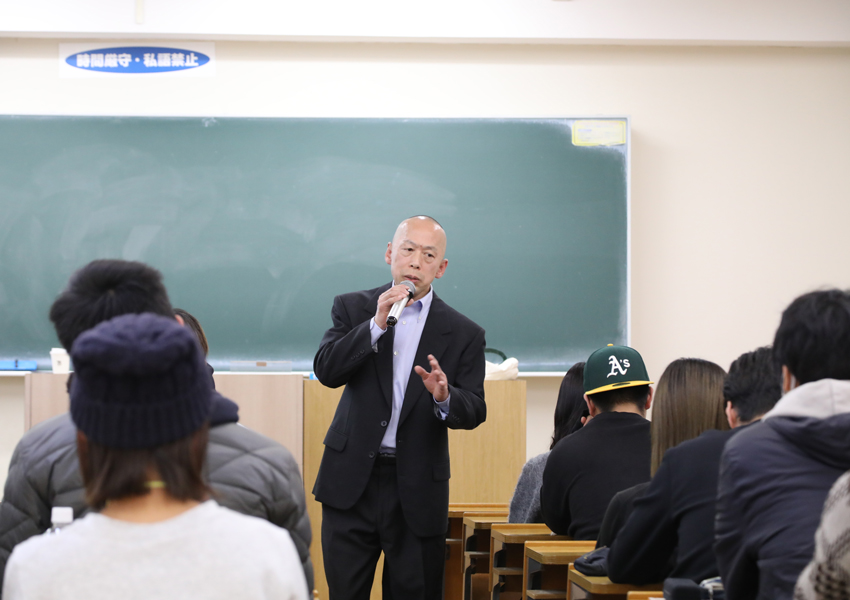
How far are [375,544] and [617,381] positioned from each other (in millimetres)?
940

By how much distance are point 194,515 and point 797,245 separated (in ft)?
15.6

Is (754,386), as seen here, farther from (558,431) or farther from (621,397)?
(558,431)

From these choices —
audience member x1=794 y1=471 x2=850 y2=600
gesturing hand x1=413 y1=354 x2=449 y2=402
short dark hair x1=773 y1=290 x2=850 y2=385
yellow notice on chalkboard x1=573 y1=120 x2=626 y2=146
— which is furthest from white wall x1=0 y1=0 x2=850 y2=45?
audience member x1=794 y1=471 x2=850 y2=600

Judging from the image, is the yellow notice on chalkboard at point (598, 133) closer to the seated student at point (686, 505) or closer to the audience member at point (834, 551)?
the seated student at point (686, 505)

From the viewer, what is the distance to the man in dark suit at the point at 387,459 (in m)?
2.45

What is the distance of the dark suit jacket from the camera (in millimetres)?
2455

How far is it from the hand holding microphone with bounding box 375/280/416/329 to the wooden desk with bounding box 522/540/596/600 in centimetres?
78

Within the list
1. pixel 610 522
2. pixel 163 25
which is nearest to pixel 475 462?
pixel 610 522

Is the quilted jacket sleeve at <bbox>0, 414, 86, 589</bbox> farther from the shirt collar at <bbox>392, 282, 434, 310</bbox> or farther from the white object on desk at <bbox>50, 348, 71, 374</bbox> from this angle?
the white object on desk at <bbox>50, 348, 71, 374</bbox>

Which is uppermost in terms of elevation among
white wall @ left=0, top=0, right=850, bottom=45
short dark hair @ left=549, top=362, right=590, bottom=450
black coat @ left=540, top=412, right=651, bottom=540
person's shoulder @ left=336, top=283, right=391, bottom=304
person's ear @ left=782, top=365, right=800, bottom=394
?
white wall @ left=0, top=0, right=850, bottom=45

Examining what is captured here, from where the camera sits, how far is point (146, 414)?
0.96 m

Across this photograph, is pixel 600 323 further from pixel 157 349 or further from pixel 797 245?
pixel 157 349

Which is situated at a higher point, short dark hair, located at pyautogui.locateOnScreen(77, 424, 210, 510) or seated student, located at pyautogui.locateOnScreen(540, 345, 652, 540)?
short dark hair, located at pyautogui.locateOnScreen(77, 424, 210, 510)

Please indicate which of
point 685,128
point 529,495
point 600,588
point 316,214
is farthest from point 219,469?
point 685,128
